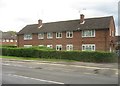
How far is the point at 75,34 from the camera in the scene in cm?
4988

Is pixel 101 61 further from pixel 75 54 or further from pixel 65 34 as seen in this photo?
pixel 65 34

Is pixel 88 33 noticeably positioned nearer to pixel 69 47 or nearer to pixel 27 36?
pixel 69 47

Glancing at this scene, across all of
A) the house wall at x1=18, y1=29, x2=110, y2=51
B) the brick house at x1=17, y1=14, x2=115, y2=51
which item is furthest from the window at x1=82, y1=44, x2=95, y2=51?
the house wall at x1=18, y1=29, x2=110, y2=51

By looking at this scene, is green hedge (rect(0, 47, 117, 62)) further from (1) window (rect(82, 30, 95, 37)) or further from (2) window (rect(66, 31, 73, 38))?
(2) window (rect(66, 31, 73, 38))

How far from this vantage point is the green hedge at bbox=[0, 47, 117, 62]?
110 feet

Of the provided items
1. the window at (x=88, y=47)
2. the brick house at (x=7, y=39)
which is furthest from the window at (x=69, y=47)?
the brick house at (x=7, y=39)

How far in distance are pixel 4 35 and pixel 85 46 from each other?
63940 mm

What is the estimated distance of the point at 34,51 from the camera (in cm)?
4112

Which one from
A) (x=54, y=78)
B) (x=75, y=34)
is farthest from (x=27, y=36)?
(x=54, y=78)

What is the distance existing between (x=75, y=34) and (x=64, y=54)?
43.4 ft

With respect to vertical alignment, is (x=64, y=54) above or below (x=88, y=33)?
below

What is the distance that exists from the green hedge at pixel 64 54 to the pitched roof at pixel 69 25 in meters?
11.7

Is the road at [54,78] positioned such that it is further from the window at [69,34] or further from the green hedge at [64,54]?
the window at [69,34]

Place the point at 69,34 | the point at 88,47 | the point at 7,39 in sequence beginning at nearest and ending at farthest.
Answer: the point at 88,47
the point at 69,34
the point at 7,39
